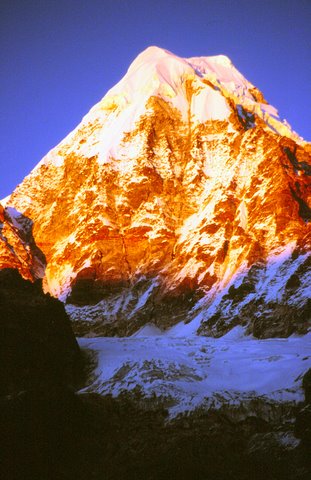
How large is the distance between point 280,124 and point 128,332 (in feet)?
262

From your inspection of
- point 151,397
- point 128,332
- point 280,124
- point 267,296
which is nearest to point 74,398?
point 151,397

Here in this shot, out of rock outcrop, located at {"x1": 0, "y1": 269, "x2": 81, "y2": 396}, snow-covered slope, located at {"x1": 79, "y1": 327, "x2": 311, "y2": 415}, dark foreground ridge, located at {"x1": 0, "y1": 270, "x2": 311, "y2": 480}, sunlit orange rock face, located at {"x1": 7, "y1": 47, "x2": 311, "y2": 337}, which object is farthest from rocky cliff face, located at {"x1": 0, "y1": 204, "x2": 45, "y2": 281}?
dark foreground ridge, located at {"x1": 0, "y1": 270, "x2": 311, "y2": 480}

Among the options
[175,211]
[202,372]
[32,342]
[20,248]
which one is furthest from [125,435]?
[20,248]

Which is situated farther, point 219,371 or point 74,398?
point 219,371

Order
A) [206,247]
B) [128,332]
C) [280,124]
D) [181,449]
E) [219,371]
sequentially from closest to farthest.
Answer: [181,449] → [219,371] → [128,332] → [206,247] → [280,124]

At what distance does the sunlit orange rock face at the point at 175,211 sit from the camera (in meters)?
82.1

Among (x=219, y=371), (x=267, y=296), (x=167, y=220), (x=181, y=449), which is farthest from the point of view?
(x=167, y=220)

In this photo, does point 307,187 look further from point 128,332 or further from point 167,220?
point 128,332

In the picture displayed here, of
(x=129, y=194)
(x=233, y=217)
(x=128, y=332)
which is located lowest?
(x=128, y=332)

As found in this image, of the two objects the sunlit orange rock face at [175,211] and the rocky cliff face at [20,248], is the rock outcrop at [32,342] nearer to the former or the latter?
the sunlit orange rock face at [175,211]

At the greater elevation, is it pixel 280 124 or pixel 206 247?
pixel 280 124

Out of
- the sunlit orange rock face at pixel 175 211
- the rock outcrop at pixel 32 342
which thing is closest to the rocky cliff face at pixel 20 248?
the sunlit orange rock face at pixel 175 211

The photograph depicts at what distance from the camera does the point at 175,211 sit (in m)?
112

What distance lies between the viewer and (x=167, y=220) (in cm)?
10931
